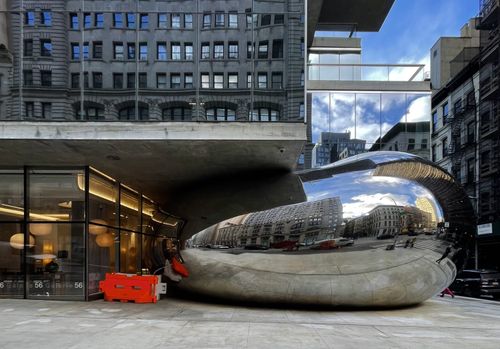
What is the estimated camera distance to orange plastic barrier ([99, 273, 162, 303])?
42.9 ft

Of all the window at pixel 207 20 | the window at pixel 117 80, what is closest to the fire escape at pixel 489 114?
the window at pixel 207 20

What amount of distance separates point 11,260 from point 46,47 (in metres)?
6.76

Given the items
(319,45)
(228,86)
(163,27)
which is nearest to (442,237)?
(228,86)

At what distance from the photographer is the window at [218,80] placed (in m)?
11.0

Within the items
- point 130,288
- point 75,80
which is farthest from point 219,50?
point 130,288

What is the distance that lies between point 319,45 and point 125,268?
47.0ft

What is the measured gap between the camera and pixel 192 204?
1502 centimetres

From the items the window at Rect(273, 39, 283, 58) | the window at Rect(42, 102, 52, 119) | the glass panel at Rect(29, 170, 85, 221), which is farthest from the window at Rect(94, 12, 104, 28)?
the glass panel at Rect(29, 170, 85, 221)

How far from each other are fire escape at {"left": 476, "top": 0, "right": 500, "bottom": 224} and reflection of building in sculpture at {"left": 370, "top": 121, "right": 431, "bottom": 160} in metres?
14.0

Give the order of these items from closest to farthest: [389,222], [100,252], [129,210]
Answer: [389,222], [100,252], [129,210]

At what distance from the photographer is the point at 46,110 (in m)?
10.8

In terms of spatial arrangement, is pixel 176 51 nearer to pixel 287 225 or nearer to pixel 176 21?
pixel 176 21

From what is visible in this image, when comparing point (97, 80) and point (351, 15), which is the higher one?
point (351, 15)

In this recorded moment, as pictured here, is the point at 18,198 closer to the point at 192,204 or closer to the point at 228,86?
the point at 192,204
